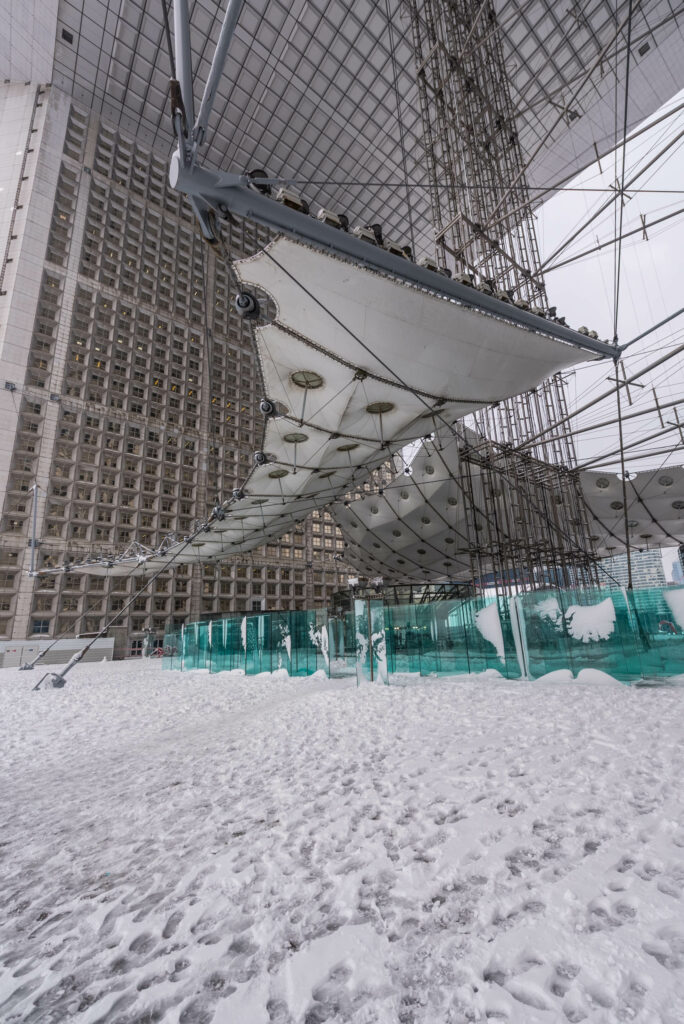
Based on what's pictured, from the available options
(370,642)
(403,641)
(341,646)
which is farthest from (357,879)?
(341,646)

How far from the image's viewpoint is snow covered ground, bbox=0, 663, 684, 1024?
6.57 ft

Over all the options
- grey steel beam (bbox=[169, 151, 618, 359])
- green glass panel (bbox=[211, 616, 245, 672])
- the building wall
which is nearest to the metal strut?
grey steel beam (bbox=[169, 151, 618, 359])

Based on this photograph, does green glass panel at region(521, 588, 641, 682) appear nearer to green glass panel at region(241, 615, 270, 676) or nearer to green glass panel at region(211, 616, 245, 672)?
green glass panel at region(241, 615, 270, 676)

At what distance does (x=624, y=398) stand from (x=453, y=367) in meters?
14.4

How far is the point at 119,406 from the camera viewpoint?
118 ft

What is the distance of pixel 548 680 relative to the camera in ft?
32.8

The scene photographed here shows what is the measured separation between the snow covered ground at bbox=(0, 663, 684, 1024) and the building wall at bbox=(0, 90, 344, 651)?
2901cm

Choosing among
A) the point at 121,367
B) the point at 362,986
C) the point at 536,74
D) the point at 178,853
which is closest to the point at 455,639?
the point at 178,853

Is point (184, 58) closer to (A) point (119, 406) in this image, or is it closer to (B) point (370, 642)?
(B) point (370, 642)

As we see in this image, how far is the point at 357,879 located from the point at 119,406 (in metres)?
38.8

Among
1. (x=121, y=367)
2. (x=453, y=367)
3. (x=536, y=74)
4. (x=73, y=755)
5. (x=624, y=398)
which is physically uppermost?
(x=536, y=74)

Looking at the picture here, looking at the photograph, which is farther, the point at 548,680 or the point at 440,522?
the point at 440,522

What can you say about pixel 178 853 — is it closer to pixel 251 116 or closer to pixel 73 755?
pixel 73 755

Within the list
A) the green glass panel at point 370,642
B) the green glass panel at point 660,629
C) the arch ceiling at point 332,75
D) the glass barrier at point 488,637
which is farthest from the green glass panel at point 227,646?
the arch ceiling at point 332,75
